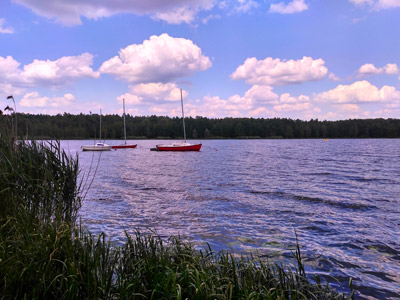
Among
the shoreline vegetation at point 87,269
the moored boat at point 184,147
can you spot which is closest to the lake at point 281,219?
the shoreline vegetation at point 87,269

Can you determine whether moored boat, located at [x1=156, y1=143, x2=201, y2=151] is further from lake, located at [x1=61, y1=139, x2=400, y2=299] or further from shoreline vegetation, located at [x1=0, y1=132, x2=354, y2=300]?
shoreline vegetation, located at [x1=0, y1=132, x2=354, y2=300]

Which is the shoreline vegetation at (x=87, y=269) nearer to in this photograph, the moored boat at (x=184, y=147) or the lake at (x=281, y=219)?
the lake at (x=281, y=219)

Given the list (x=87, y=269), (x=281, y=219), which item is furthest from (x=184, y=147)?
(x=87, y=269)

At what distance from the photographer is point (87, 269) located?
4598 millimetres

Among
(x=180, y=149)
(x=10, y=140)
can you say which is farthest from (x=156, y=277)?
(x=180, y=149)

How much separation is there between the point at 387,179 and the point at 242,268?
85.7ft

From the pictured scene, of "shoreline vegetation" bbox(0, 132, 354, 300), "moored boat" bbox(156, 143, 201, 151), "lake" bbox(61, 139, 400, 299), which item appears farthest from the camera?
"moored boat" bbox(156, 143, 201, 151)

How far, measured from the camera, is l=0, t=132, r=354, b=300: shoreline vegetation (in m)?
4.42

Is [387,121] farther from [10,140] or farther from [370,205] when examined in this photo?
[10,140]

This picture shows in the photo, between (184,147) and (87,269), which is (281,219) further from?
(184,147)

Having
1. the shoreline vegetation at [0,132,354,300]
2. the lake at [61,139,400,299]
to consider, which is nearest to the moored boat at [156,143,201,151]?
the lake at [61,139,400,299]

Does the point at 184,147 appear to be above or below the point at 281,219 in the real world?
above

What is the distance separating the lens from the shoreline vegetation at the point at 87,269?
4.42 meters

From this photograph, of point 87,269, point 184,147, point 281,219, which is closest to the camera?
point 87,269
